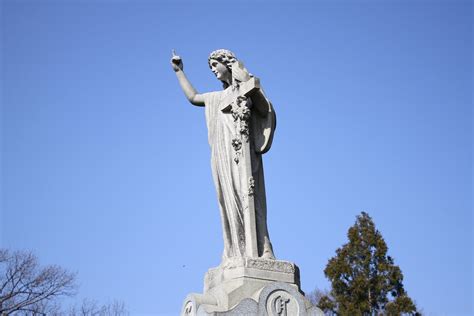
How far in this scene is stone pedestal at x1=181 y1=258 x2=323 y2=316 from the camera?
26.6 ft

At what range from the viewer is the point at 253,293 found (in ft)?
27.4

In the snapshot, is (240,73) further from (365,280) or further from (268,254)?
(365,280)

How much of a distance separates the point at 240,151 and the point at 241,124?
43 cm

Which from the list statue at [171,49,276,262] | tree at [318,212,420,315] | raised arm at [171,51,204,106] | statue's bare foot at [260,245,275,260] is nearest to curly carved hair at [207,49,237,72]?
statue at [171,49,276,262]

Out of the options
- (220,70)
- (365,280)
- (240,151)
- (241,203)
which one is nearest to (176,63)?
(220,70)

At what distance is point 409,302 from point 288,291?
62.9 feet

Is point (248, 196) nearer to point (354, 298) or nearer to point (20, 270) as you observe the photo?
point (354, 298)

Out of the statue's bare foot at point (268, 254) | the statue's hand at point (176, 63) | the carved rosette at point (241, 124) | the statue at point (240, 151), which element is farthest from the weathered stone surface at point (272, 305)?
the statue's hand at point (176, 63)

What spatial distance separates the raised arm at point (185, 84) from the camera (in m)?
10.6

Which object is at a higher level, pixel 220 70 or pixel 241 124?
pixel 220 70

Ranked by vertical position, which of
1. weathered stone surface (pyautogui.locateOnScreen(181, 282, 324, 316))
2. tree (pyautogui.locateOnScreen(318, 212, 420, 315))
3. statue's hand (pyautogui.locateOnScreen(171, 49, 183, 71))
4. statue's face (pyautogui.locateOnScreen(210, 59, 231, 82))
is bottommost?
weathered stone surface (pyautogui.locateOnScreen(181, 282, 324, 316))

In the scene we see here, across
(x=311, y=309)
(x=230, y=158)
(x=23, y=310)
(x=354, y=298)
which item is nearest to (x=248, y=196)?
(x=230, y=158)

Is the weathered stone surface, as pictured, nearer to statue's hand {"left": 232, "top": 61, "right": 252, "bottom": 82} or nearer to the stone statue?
the stone statue

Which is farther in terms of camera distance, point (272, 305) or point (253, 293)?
point (253, 293)
